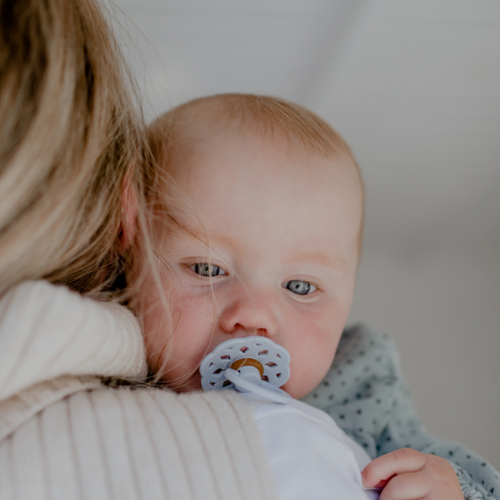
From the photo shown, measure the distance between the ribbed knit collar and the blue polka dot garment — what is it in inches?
26.0

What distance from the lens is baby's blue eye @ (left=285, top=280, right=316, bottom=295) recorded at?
2.59 ft

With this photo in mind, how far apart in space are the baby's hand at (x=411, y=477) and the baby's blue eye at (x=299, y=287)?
0.91ft

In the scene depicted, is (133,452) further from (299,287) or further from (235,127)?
(235,127)

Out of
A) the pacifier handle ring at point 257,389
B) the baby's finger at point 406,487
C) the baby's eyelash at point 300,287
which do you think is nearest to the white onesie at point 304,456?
the pacifier handle ring at point 257,389

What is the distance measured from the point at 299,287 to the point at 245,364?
0.63 ft

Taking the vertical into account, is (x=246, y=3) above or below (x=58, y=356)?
above

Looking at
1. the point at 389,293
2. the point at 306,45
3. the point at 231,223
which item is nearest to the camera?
the point at 231,223

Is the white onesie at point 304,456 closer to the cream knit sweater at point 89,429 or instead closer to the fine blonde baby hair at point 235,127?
the cream knit sweater at point 89,429

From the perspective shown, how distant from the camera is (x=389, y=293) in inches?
80.3

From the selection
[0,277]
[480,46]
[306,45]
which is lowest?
[0,277]

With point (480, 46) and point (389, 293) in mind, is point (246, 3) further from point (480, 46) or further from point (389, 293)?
point (389, 293)

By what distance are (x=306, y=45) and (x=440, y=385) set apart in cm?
131

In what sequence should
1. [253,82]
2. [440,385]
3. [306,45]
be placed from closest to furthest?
[306,45], [253,82], [440,385]

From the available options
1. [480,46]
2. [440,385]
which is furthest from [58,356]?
[440,385]
